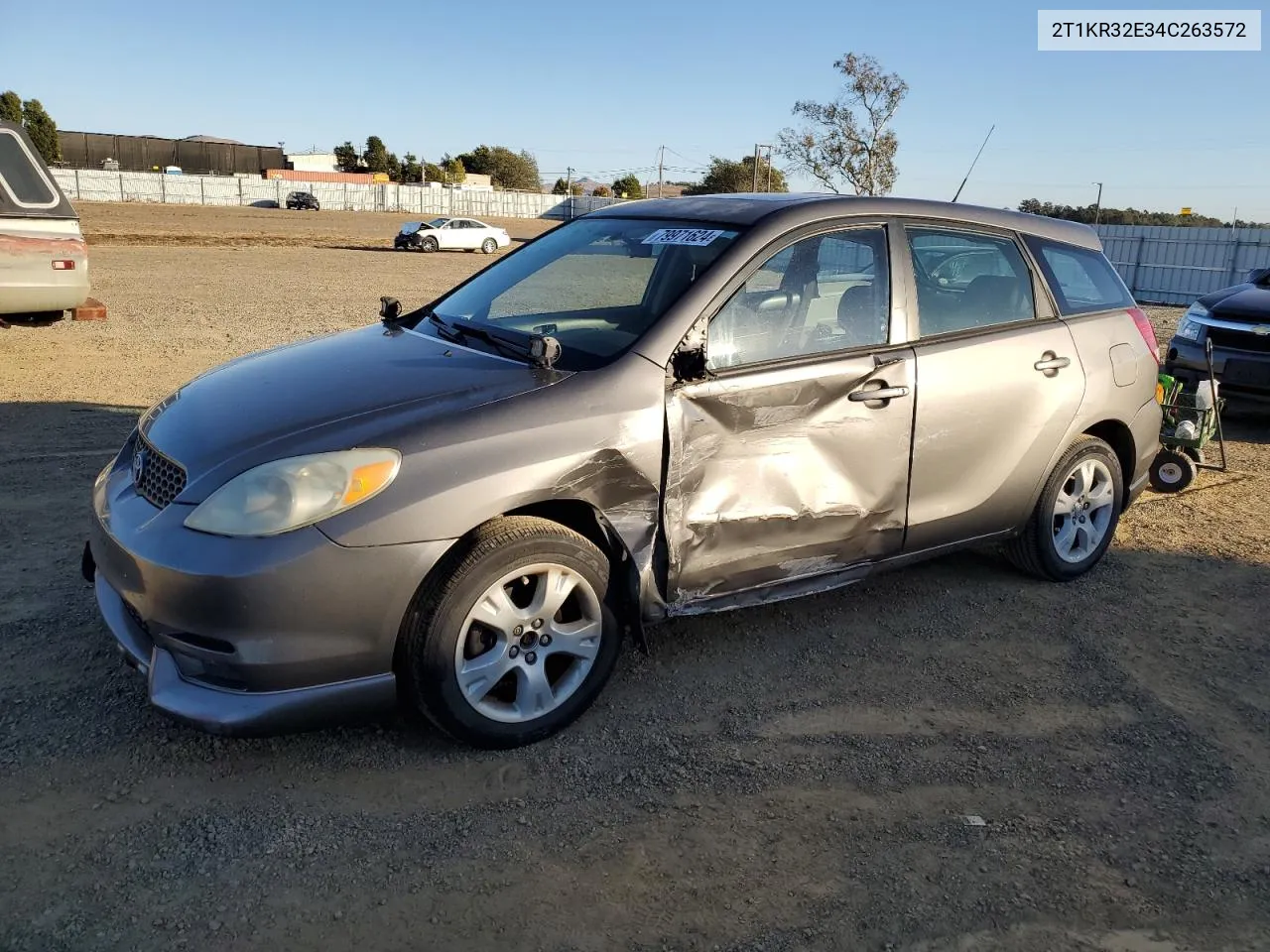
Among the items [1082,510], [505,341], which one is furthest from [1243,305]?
[505,341]

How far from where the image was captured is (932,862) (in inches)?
111

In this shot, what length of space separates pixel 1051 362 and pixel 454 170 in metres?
100

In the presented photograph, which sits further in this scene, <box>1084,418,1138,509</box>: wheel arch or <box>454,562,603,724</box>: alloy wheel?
<box>1084,418,1138,509</box>: wheel arch

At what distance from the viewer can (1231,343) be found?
27.6 ft

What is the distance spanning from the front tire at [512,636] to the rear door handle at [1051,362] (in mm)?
2325

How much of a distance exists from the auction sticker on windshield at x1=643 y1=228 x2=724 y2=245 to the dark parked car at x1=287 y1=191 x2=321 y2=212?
63.8 metres

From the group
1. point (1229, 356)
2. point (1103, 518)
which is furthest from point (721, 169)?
point (1103, 518)

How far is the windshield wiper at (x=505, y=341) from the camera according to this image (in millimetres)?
3471

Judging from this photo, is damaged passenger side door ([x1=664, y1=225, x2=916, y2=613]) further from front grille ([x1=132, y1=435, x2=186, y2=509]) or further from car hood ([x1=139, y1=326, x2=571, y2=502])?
front grille ([x1=132, y1=435, x2=186, y2=509])

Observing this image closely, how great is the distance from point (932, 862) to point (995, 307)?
262 cm

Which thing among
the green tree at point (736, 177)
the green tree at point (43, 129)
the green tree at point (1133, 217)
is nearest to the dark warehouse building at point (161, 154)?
the green tree at point (43, 129)

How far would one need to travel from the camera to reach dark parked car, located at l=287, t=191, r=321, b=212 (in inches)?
2467

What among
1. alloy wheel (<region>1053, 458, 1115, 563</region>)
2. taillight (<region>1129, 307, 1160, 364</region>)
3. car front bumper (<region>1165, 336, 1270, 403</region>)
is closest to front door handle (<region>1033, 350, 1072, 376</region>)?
alloy wheel (<region>1053, 458, 1115, 563</region>)

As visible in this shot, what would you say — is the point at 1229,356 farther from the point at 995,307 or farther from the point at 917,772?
the point at 917,772
